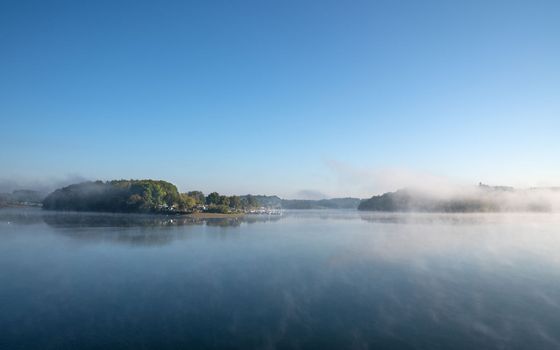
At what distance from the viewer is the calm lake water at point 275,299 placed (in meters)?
11.1

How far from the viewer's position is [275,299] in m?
15.2

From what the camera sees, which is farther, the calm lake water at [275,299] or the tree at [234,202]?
the tree at [234,202]

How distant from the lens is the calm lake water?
36.4 feet

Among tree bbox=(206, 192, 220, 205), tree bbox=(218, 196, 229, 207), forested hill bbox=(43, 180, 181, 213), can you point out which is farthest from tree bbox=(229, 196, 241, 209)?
forested hill bbox=(43, 180, 181, 213)

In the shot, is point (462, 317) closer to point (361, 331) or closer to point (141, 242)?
point (361, 331)

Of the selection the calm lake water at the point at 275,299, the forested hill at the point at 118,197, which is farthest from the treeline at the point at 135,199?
the calm lake water at the point at 275,299

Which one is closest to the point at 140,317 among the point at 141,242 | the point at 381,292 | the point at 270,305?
the point at 270,305

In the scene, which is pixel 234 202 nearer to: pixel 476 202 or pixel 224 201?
pixel 224 201

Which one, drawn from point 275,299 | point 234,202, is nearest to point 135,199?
point 234,202

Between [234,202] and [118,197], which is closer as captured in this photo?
[118,197]

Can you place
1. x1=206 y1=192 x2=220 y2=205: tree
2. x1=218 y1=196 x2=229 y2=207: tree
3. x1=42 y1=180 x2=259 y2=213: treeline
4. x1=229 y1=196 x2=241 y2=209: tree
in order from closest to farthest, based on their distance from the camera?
x1=42 y1=180 x2=259 y2=213: treeline, x1=218 y1=196 x2=229 y2=207: tree, x1=206 y1=192 x2=220 y2=205: tree, x1=229 y1=196 x2=241 y2=209: tree

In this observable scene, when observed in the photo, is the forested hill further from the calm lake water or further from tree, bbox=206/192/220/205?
the calm lake water

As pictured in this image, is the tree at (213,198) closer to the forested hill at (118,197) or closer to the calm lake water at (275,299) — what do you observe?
the forested hill at (118,197)

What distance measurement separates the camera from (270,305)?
14.4 metres
